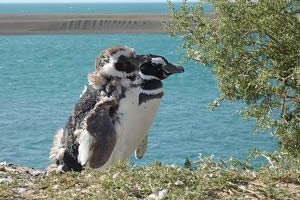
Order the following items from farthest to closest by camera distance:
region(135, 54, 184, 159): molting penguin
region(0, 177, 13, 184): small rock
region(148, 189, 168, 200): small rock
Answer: region(135, 54, 184, 159): molting penguin, region(0, 177, 13, 184): small rock, region(148, 189, 168, 200): small rock

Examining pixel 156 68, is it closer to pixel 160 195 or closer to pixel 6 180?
pixel 6 180

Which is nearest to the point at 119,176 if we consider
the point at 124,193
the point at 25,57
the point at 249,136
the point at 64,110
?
the point at 124,193

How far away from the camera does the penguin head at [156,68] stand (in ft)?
24.5

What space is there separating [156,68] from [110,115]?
1012mm

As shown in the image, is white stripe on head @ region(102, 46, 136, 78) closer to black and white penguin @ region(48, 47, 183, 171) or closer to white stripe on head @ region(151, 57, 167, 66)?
black and white penguin @ region(48, 47, 183, 171)

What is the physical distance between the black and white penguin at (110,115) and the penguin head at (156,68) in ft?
0.05

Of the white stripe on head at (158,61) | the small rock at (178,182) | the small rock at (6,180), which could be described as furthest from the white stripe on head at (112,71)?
the small rock at (178,182)

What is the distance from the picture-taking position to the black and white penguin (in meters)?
6.79

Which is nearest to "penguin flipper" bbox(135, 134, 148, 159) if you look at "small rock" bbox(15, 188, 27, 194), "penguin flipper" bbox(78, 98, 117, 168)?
"penguin flipper" bbox(78, 98, 117, 168)

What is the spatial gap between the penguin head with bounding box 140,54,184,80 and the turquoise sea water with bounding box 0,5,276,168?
2.77 m

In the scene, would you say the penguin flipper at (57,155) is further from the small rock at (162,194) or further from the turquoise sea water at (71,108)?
the turquoise sea water at (71,108)

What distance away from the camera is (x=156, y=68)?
298 inches

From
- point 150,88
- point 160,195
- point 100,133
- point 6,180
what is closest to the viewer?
point 160,195

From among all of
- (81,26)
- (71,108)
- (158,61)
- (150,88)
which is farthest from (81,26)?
(150,88)
